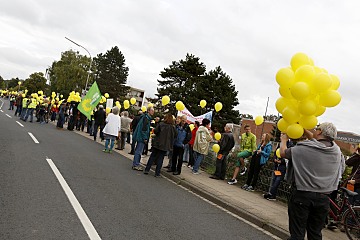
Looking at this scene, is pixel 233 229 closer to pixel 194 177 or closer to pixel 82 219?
pixel 82 219

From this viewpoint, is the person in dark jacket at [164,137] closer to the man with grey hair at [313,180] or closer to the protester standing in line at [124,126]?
the protester standing in line at [124,126]

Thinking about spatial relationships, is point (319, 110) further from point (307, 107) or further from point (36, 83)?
point (36, 83)

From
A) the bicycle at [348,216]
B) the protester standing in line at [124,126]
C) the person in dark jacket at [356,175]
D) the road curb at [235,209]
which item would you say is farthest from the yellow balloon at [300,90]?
the protester standing in line at [124,126]

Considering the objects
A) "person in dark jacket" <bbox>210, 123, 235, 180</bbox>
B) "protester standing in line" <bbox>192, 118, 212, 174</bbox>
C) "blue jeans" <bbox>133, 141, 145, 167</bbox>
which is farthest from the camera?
"protester standing in line" <bbox>192, 118, 212, 174</bbox>

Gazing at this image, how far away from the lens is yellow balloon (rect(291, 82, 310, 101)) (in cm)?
413

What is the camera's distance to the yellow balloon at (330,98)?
4301 mm

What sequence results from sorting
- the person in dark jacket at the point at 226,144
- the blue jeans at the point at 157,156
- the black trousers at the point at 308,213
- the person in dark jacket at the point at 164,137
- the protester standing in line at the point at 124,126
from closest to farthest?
the black trousers at the point at 308,213
the person in dark jacket at the point at 164,137
the blue jeans at the point at 157,156
the person in dark jacket at the point at 226,144
the protester standing in line at the point at 124,126

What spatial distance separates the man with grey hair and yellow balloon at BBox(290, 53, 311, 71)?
0.91 meters

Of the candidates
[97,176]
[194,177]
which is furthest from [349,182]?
[97,176]

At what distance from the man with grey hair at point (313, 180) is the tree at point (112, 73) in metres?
74.3

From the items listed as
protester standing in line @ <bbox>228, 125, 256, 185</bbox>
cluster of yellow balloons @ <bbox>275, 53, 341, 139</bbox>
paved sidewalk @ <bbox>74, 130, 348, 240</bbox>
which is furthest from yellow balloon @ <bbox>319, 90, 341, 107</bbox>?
protester standing in line @ <bbox>228, 125, 256, 185</bbox>

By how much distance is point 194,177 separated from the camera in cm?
1064

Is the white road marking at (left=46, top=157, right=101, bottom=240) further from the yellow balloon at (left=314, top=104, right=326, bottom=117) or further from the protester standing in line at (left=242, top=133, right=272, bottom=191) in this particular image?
the protester standing in line at (left=242, top=133, right=272, bottom=191)

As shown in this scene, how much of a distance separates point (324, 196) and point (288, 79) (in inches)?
58.7
